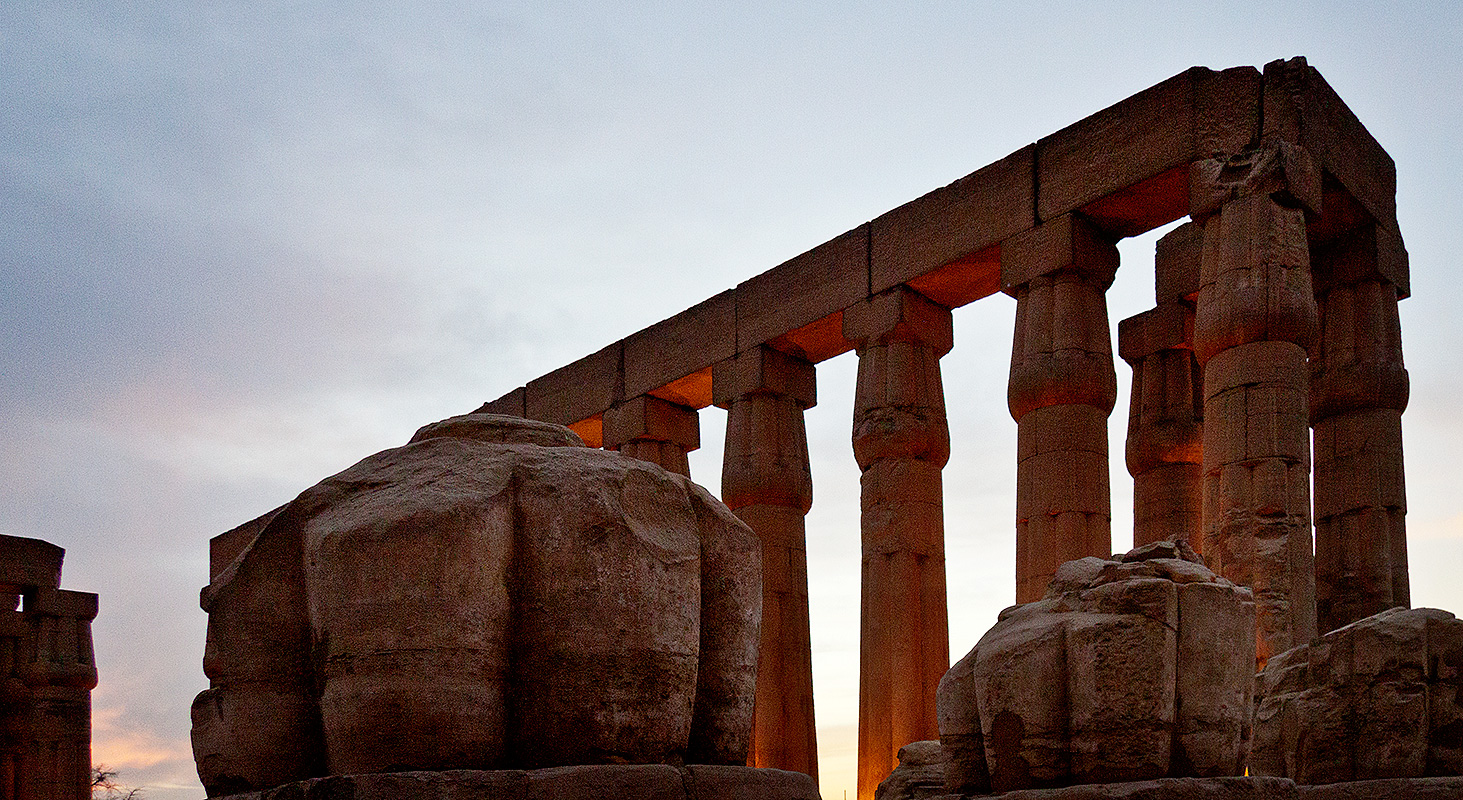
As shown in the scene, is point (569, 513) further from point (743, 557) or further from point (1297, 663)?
point (1297, 663)

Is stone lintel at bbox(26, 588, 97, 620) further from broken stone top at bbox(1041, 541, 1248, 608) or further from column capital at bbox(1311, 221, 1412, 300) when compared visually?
broken stone top at bbox(1041, 541, 1248, 608)

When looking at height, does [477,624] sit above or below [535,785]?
above

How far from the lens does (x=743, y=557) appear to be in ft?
17.0

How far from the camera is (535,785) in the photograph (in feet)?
14.2

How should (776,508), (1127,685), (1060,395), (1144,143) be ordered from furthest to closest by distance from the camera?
1. (776,508)
2. (1060,395)
3. (1144,143)
4. (1127,685)

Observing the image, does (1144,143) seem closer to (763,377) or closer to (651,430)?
(763,377)

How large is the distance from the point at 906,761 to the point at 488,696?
6.69 meters

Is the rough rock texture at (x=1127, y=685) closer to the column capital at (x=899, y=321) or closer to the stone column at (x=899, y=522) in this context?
the stone column at (x=899, y=522)

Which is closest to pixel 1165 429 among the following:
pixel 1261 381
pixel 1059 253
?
pixel 1059 253

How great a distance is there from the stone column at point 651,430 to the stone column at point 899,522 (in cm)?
418

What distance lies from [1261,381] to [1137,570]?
724 cm

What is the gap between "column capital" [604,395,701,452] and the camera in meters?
22.1

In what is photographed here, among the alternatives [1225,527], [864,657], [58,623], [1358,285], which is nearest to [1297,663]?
[1225,527]

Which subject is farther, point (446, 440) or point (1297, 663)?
point (1297, 663)
